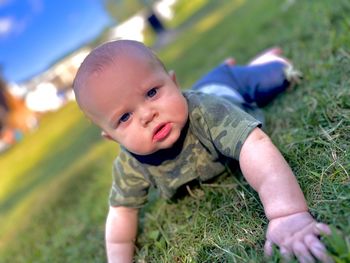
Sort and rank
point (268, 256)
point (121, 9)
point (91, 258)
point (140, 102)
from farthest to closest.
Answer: point (121, 9) → point (91, 258) → point (140, 102) → point (268, 256)

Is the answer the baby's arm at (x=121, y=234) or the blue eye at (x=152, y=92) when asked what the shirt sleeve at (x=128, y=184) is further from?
the blue eye at (x=152, y=92)

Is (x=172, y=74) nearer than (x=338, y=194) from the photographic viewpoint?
No

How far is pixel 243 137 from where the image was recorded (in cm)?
170

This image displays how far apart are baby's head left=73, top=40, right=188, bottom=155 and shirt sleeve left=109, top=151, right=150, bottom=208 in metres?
0.33

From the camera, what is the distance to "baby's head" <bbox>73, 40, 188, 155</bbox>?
169 cm

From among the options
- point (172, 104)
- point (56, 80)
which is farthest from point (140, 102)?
point (56, 80)

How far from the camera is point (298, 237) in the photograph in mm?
1293

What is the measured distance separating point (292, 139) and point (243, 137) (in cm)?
45

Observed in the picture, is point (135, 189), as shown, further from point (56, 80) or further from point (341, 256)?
point (56, 80)

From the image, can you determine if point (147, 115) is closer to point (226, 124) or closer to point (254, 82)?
point (226, 124)

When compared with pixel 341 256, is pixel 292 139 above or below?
below

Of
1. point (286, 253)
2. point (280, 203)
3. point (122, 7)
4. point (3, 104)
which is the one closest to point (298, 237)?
point (286, 253)

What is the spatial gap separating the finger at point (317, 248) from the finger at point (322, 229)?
2 cm

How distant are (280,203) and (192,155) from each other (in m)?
0.63
